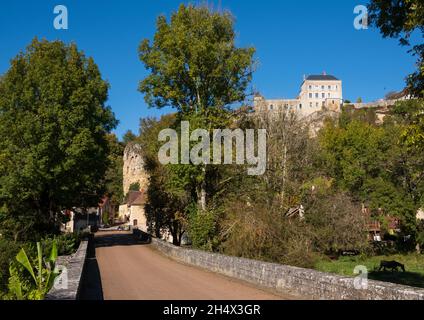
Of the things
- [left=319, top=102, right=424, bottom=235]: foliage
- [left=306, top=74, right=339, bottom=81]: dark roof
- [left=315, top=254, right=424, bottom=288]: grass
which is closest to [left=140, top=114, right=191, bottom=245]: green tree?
[left=315, top=254, right=424, bottom=288]: grass

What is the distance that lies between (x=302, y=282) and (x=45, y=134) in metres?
24.3

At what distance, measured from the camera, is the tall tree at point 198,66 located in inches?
1160

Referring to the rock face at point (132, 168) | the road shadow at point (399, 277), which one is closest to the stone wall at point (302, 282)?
the road shadow at point (399, 277)

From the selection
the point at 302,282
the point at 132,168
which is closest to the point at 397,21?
the point at 302,282

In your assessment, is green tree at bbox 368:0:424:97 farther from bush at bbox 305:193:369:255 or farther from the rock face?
the rock face

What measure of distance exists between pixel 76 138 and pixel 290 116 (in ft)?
49.6

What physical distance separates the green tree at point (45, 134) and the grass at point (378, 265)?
18262mm

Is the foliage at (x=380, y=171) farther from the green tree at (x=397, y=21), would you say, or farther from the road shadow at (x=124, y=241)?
the green tree at (x=397, y=21)

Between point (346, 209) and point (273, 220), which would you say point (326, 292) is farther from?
point (346, 209)

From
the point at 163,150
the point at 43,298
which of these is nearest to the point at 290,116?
the point at 163,150

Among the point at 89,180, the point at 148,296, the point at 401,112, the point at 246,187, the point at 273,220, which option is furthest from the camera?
the point at 401,112

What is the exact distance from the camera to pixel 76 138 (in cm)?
3231

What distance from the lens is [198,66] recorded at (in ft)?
98.6
